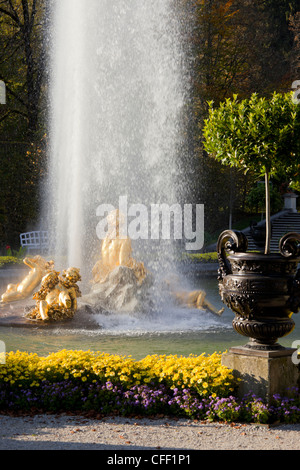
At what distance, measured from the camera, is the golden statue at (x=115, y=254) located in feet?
36.1

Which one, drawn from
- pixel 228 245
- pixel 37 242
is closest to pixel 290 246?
pixel 228 245

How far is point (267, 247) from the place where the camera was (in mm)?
5594

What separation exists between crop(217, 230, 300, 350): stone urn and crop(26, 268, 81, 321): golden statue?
4751mm

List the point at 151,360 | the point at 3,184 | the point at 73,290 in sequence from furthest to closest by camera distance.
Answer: the point at 3,184
the point at 73,290
the point at 151,360

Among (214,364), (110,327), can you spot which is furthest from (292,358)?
(110,327)

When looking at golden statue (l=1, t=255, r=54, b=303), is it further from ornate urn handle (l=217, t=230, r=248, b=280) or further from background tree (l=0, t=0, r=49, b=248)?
background tree (l=0, t=0, r=49, b=248)

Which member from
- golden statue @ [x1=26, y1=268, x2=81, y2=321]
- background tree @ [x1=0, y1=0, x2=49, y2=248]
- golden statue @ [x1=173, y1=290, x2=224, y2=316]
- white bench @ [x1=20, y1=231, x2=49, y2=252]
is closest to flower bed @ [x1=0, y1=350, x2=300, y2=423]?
golden statue @ [x1=26, y1=268, x2=81, y2=321]

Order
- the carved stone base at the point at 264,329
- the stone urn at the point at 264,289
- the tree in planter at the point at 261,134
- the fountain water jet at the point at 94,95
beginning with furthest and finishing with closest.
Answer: the fountain water jet at the point at 94,95 < the tree in planter at the point at 261,134 < the carved stone base at the point at 264,329 < the stone urn at the point at 264,289

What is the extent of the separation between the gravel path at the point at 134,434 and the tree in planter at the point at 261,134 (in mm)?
1669

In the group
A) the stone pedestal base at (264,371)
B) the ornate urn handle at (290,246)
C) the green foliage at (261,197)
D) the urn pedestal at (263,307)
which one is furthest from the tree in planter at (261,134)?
the green foliage at (261,197)

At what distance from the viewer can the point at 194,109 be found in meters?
28.8

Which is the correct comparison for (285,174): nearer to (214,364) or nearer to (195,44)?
(214,364)

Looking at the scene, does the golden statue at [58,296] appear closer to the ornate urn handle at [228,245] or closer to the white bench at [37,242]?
the ornate urn handle at [228,245]

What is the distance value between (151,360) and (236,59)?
2820 centimetres
